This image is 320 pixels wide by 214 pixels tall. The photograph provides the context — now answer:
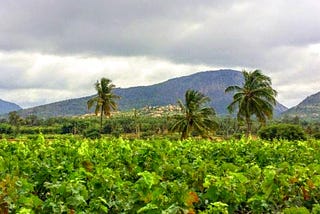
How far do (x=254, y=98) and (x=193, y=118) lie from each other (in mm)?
6466

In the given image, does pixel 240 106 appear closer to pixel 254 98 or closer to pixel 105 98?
pixel 254 98

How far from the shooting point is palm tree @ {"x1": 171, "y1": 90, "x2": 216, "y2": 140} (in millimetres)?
46062

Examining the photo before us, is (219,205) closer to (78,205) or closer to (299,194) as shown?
(78,205)

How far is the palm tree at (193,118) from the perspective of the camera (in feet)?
151

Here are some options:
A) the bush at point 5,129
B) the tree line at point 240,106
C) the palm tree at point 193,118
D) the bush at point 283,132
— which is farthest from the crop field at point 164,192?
the bush at point 5,129

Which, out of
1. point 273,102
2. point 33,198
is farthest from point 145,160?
point 273,102

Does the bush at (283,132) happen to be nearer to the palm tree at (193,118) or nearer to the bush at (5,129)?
the palm tree at (193,118)

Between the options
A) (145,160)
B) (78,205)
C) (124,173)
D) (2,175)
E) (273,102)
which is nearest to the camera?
(78,205)

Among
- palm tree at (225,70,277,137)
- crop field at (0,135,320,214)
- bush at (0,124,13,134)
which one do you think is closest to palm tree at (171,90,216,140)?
palm tree at (225,70,277,137)

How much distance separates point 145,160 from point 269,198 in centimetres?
427

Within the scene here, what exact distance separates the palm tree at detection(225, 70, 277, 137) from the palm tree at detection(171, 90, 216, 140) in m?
3.52

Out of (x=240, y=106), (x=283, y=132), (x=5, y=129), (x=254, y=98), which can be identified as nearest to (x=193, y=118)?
(x=240, y=106)

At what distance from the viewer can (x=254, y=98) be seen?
4475cm

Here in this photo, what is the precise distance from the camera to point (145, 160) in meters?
8.84
